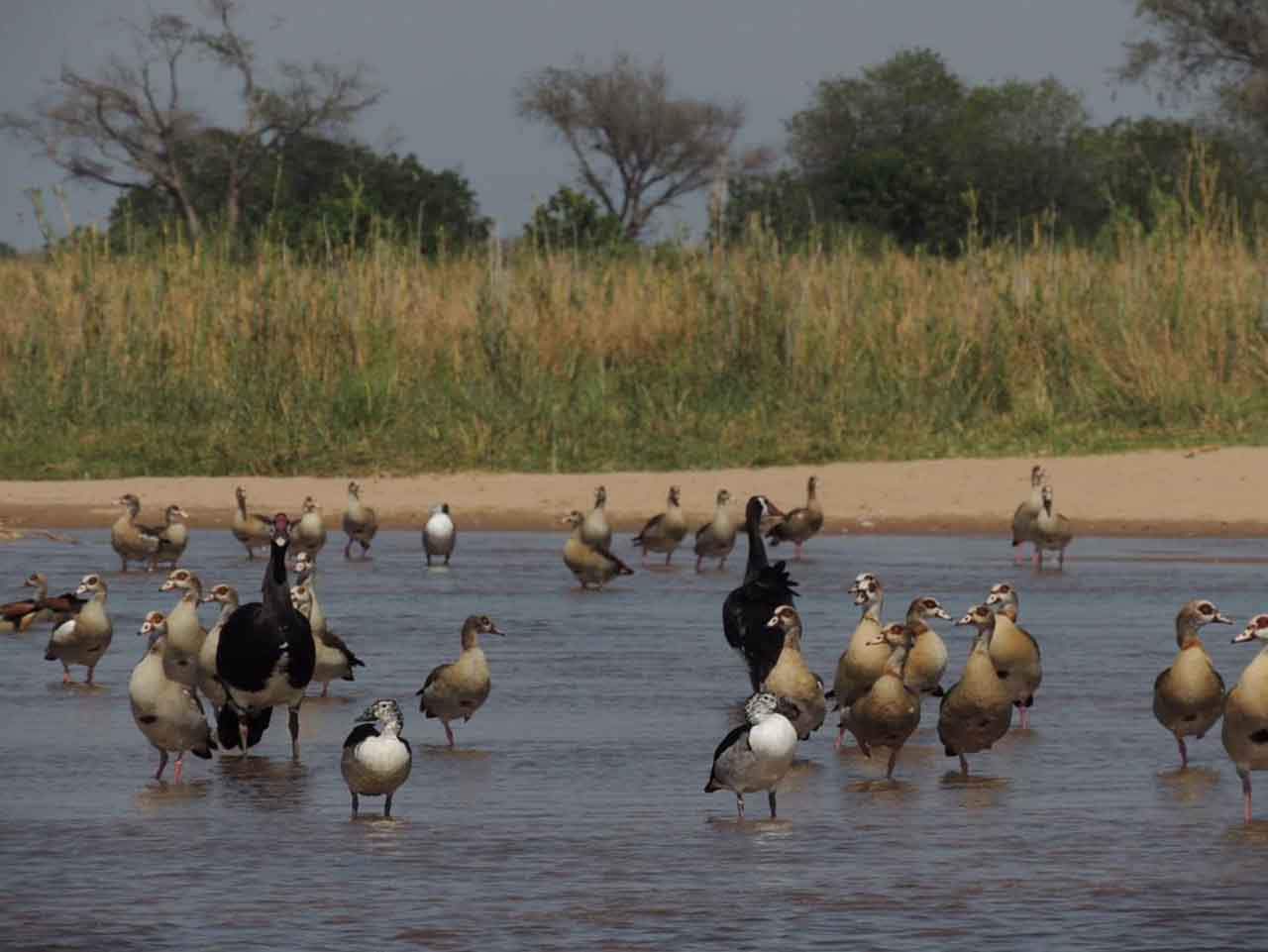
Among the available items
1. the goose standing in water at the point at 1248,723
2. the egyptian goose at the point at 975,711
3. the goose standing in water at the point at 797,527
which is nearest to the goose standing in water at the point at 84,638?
the egyptian goose at the point at 975,711

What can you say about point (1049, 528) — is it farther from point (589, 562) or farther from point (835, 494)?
point (835, 494)

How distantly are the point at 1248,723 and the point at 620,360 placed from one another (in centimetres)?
2100

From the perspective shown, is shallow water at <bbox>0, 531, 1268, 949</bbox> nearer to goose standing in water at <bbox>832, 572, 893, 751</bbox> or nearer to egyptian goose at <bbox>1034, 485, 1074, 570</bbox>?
goose standing in water at <bbox>832, 572, 893, 751</bbox>

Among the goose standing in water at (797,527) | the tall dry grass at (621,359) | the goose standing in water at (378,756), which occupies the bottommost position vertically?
the goose standing in water at (378,756)

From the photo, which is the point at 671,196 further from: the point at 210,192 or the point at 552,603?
the point at 552,603

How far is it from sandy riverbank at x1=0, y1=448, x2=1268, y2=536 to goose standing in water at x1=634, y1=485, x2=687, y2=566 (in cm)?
310

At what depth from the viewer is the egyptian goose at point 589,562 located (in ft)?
64.6

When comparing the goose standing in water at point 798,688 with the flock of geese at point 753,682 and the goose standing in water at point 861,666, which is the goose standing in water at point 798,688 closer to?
the flock of geese at point 753,682

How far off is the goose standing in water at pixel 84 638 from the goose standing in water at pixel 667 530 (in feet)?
25.2

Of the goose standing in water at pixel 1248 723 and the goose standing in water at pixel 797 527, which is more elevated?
the goose standing in water at pixel 797 527

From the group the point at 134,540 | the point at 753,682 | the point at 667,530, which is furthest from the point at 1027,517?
the point at 753,682

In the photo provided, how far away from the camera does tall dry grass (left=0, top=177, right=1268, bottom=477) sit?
2864cm

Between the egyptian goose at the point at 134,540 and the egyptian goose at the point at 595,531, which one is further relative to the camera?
the egyptian goose at the point at 134,540

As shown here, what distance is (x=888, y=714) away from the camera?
1123cm
